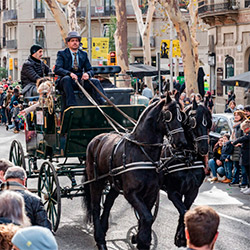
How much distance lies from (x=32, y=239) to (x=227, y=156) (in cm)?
1163

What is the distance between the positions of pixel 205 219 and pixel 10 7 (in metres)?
78.3

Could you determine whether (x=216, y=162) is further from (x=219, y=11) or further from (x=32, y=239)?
(x=219, y=11)

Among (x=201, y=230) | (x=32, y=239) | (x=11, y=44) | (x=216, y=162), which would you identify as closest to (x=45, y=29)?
(x=11, y=44)

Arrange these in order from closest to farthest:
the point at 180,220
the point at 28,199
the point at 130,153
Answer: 1. the point at 28,199
2. the point at 130,153
3. the point at 180,220

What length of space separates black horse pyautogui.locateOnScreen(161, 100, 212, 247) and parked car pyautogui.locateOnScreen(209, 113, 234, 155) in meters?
6.41

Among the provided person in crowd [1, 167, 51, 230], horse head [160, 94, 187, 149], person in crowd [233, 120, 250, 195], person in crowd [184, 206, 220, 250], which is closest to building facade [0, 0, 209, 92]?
person in crowd [233, 120, 250, 195]

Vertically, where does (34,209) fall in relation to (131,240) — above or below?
above

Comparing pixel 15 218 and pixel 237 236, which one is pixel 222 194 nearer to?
pixel 237 236

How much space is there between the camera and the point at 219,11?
3900cm

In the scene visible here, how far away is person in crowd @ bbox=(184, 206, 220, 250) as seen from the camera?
4621mm

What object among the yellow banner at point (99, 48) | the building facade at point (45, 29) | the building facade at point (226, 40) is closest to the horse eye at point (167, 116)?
the yellow banner at point (99, 48)

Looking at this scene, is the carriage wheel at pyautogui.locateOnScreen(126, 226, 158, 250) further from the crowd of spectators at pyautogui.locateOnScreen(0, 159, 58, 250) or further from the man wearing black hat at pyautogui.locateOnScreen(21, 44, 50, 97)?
the man wearing black hat at pyautogui.locateOnScreen(21, 44, 50, 97)

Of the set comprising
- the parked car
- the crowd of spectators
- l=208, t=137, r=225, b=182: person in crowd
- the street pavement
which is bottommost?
the street pavement

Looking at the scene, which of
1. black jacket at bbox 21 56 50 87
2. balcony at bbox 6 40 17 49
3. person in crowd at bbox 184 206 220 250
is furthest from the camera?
balcony at bbox 6 40 17 49
